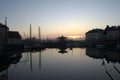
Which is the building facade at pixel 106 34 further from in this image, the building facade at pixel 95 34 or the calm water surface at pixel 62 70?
the calm water surface at pixel 62 70

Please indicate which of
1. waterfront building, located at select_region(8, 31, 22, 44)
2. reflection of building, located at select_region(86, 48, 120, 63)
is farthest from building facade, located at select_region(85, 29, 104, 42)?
reflection of building, located at select_region(86, 48, 120, 63)

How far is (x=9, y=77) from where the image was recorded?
99.6 feet

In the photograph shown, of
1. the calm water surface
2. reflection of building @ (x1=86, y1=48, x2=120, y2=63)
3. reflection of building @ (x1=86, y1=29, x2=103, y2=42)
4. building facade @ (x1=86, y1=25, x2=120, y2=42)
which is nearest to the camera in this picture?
the calm water surface

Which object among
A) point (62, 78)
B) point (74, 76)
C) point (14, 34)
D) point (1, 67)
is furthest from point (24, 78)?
point (14, 34)

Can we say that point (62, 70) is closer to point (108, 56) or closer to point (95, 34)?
point (108, 56)

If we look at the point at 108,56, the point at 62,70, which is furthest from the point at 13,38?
the point at 62,70

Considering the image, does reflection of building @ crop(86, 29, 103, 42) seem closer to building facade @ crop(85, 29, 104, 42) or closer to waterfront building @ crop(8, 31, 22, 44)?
building facade @ crop(85, 29, 104, 42)

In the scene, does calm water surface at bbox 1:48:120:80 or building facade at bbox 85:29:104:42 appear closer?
calm water surface at bbox 1:48:120:80

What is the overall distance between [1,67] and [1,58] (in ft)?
11.9

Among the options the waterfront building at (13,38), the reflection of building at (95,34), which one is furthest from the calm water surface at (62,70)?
the reflection of building at (95,34)

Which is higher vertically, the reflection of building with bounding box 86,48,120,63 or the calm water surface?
the reflection of building with bounding box 86,48,120,63

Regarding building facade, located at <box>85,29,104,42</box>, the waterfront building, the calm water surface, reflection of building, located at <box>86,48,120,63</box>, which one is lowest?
the calm water surface

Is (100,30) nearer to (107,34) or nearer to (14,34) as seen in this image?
(107,34)

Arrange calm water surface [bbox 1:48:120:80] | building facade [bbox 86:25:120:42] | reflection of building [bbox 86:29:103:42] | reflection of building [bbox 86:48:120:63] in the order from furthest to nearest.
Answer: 1. reflection of building [bbox 86:29:103:42]
2. building facade [bbox 86:25:120:42]
3. reflection of building [bbox 86:48:120:63]
4. calm water surface [bbox 1:48:120:80]
